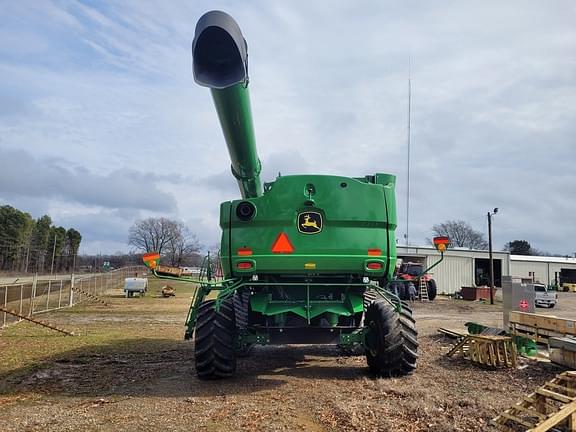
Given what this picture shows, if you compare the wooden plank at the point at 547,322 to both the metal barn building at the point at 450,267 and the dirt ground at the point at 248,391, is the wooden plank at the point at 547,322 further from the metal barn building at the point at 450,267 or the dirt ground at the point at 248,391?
the metal barn building at the point at 450,267

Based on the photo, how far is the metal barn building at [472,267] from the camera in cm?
4094

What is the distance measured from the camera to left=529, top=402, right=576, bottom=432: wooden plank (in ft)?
14.9

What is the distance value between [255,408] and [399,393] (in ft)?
6.37

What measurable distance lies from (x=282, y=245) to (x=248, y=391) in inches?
80.1

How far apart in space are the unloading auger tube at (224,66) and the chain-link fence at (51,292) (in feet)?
36.0

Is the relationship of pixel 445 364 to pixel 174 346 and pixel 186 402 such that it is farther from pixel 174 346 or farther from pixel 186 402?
pixel 174 346

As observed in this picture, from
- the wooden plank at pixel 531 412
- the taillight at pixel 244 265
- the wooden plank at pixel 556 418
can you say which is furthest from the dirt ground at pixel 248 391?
the taillight at pixel 244 265

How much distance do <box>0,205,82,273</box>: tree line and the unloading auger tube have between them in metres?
70.8

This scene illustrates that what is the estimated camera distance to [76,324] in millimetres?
16016

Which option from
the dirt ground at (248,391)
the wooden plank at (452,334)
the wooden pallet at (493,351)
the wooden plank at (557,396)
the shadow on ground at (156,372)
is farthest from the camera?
the wooden plank at (452,334)

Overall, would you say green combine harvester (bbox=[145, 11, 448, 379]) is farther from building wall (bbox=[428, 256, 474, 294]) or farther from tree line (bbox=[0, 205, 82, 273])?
tree line (bbox=[0, 205, 82, 273])

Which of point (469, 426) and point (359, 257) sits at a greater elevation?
point (359, 257)

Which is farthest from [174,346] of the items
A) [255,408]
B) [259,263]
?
[255,408]

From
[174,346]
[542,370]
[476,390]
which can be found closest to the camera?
[476,390]
